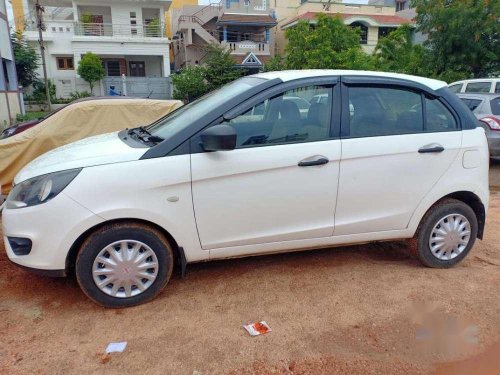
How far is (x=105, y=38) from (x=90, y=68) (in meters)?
3.19

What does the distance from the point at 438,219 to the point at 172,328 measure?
8.08 feet

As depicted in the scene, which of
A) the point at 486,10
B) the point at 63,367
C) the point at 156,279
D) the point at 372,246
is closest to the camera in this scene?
the point at 63,367

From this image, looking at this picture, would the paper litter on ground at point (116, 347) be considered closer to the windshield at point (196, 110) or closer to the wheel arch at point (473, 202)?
the windshield at point (196, 110)

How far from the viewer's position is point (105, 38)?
2958 cm

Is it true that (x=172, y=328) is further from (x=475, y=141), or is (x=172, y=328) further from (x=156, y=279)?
(x=475, y=141)

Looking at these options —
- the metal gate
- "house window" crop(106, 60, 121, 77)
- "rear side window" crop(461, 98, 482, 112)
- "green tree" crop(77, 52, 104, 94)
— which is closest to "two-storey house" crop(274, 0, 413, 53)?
the metal gate

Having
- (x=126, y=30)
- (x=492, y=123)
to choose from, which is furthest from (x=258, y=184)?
(x=126, y=30)

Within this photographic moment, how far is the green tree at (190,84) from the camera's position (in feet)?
90.1

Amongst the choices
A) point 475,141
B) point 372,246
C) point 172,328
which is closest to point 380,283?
point 372,246

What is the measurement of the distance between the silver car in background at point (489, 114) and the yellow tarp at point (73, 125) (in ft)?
19.7

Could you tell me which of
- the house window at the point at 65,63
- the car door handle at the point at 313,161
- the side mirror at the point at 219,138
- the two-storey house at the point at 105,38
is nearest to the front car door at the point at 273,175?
the car door handle at the point at 313,161

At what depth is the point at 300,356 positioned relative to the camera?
8.84 ft

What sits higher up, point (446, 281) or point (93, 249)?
point (93, 249)

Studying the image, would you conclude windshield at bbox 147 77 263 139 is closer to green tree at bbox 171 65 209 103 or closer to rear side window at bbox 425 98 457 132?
rear side window at bbox 425 98 457 132
